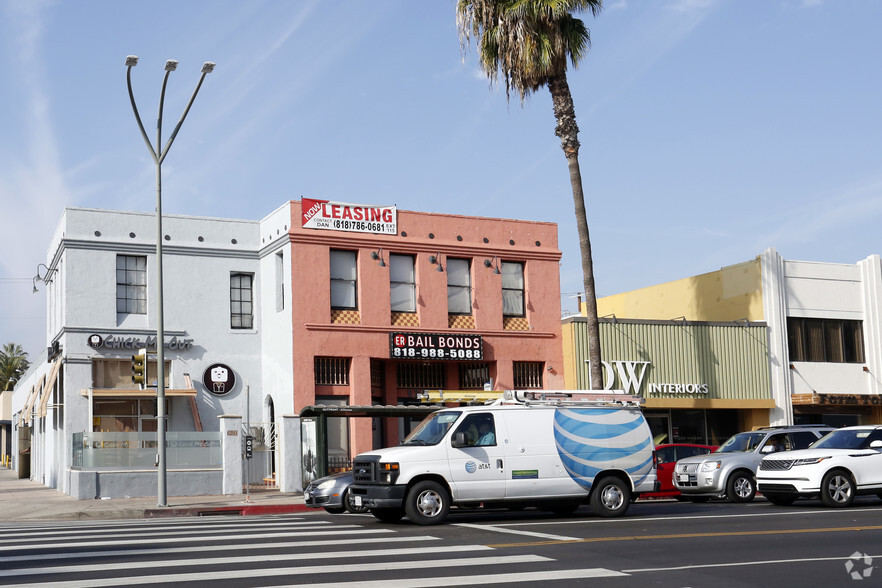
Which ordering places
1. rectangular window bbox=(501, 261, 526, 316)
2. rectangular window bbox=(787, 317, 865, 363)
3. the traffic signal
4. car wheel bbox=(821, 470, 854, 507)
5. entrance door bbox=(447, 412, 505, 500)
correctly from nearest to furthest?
1. entrance door bbox=(447, 412, 505, 500)
2. car wheel bbox=(821, 470, 854, 507)
3. the traffic signal
4. rectangular window bbox=(501, 261, 526, 316)
5. rectangular window bbox=(787, 317, 865, 363)

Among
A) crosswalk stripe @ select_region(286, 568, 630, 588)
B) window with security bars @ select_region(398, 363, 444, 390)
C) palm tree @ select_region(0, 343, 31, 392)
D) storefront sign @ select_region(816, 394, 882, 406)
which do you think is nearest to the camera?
crosswalk stripe @ select_region(286, 568, 630, 588)

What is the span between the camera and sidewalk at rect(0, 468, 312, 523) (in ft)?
71.5

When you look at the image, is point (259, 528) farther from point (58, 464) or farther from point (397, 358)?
point (58, 464)

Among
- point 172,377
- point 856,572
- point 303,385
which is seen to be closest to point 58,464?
point 172,377

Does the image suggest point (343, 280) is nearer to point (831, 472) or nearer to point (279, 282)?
point (279, 282)

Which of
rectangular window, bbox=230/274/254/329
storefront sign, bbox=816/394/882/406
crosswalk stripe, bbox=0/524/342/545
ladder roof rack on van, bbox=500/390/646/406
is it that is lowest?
crosswalk stripe, bbox=0/524/342/545

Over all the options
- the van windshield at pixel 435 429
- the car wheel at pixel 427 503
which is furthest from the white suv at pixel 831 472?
the car wheel at pixel 427 503

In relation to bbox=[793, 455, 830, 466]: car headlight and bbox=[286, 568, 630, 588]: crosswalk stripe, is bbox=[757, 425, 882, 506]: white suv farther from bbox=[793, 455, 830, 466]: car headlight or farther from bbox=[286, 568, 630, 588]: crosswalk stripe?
bbox=[286, 568, 630, 588]: crosswalk stripe

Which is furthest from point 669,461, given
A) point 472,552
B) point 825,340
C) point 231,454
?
point 825,340

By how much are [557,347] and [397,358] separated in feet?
19.2

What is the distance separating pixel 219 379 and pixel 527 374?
393 inches

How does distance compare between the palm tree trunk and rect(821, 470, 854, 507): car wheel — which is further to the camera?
the palm tree trunk

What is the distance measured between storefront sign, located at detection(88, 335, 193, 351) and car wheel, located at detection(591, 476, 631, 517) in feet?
56.8

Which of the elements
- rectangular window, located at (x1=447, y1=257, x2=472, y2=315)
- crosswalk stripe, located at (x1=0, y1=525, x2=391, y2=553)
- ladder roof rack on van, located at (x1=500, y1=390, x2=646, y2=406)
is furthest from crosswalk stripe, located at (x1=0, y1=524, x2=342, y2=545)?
rectangular window, located at (x1=447, y1=257, x2=472, y2=315)
